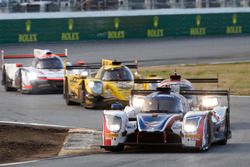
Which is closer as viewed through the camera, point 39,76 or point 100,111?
point 100,111

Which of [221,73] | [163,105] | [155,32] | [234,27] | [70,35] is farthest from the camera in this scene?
[234,27]

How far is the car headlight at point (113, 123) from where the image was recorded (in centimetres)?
1689

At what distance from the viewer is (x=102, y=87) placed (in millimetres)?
25641

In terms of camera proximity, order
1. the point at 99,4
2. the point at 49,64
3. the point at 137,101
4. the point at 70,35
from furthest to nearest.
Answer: the point at 99,4 → the point at 70,35 → the point at 49,64 → the point at 137,101

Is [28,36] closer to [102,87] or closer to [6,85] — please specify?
[6,85]

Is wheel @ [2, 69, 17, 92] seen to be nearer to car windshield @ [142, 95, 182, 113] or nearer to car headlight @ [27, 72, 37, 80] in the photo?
car headlight @ [27, 72, 37, 80]

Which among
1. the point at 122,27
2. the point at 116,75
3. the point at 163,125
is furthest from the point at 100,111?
the point at 122,27

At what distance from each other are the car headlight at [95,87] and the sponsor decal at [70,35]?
26.0 meters

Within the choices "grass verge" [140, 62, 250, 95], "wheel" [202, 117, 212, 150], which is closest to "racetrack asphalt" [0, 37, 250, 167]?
"wheel" [202, 117, 212, 150]

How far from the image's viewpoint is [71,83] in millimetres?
27172

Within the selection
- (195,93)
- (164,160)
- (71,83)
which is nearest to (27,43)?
(71,83)

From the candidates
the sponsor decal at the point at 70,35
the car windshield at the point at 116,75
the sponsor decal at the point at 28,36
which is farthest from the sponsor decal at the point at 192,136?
the sponsor decal at the point at 70,35

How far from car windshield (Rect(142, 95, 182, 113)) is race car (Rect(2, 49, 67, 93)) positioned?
13251mm

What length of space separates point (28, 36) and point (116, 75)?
24.9 meters
